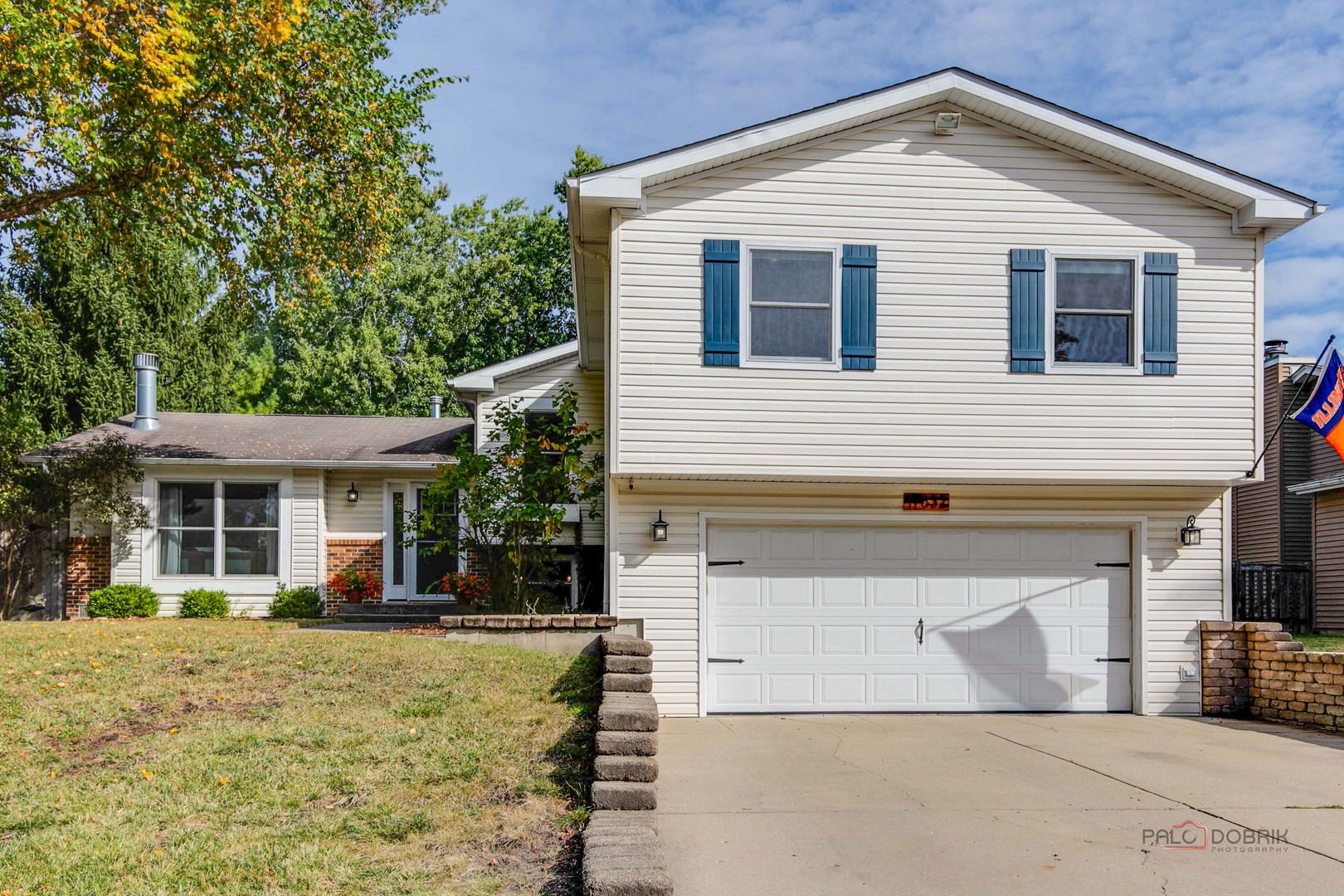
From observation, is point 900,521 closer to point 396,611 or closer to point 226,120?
point 396,611

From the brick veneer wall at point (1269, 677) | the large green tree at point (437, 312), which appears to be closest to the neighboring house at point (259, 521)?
the brick veneer wall at point (1269, 677)

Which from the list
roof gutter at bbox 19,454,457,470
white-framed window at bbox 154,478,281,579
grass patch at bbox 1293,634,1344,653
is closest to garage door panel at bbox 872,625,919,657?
grass patch at bbox 1293,634,1344,653

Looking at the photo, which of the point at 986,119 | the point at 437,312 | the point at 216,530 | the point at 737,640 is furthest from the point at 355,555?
the point at 437,312

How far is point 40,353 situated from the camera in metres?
23.6

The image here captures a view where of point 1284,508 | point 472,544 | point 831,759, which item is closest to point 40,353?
point 472,544

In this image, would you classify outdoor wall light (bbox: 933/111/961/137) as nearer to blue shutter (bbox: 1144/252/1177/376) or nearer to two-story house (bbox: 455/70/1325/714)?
two-story house (bbox: 455/70/1325/714)

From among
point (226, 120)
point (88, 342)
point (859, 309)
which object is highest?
point (226, 120)

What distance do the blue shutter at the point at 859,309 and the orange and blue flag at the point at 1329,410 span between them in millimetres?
4114

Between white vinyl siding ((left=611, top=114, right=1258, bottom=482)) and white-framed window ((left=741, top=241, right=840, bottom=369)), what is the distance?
0.49 ft

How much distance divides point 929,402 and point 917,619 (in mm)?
2339

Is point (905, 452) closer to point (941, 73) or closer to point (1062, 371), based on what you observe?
point (1062, 371)

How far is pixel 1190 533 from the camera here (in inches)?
397

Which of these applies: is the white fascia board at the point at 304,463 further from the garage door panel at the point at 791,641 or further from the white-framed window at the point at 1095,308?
the white-framed window at the point at 1095,308

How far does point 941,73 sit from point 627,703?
6.87m
